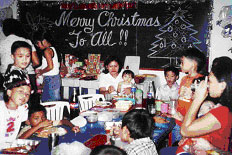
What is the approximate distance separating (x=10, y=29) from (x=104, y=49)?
72.2 inches

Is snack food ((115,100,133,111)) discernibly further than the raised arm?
Yes

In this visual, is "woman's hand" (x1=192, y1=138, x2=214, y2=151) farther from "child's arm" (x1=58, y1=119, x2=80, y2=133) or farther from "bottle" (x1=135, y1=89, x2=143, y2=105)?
"child's arm" (x1=58, y1=119, x2=80, y2=133)

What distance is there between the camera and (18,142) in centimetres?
168

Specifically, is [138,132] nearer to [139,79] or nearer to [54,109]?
[54,109]

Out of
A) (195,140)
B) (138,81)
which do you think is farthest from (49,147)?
(138,81)

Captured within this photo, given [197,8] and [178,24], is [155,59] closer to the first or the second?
[178,24]

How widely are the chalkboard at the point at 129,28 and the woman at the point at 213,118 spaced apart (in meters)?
1.90

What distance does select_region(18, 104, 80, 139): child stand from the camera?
1854 millimetres

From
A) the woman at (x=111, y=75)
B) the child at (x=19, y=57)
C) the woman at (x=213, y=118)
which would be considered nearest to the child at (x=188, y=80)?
the woman at (x=213, y=118)

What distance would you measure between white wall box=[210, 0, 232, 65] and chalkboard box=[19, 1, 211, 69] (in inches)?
5.0

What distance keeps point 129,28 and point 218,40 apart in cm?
155

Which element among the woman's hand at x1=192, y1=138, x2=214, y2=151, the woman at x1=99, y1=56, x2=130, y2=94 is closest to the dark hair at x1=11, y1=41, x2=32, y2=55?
the woman at x1=99, y1=56, x2=130, y2=94

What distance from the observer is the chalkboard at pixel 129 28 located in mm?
4148

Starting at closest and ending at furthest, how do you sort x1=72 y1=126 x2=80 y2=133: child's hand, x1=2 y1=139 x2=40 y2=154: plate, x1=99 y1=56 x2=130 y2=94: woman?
x1=2 y1=139 x2=40 y2=154: plate
x1=72 y1=126 x2=80 y2=133: child's hand
x1=99 y1=56 x2=130 y2=94: woman
